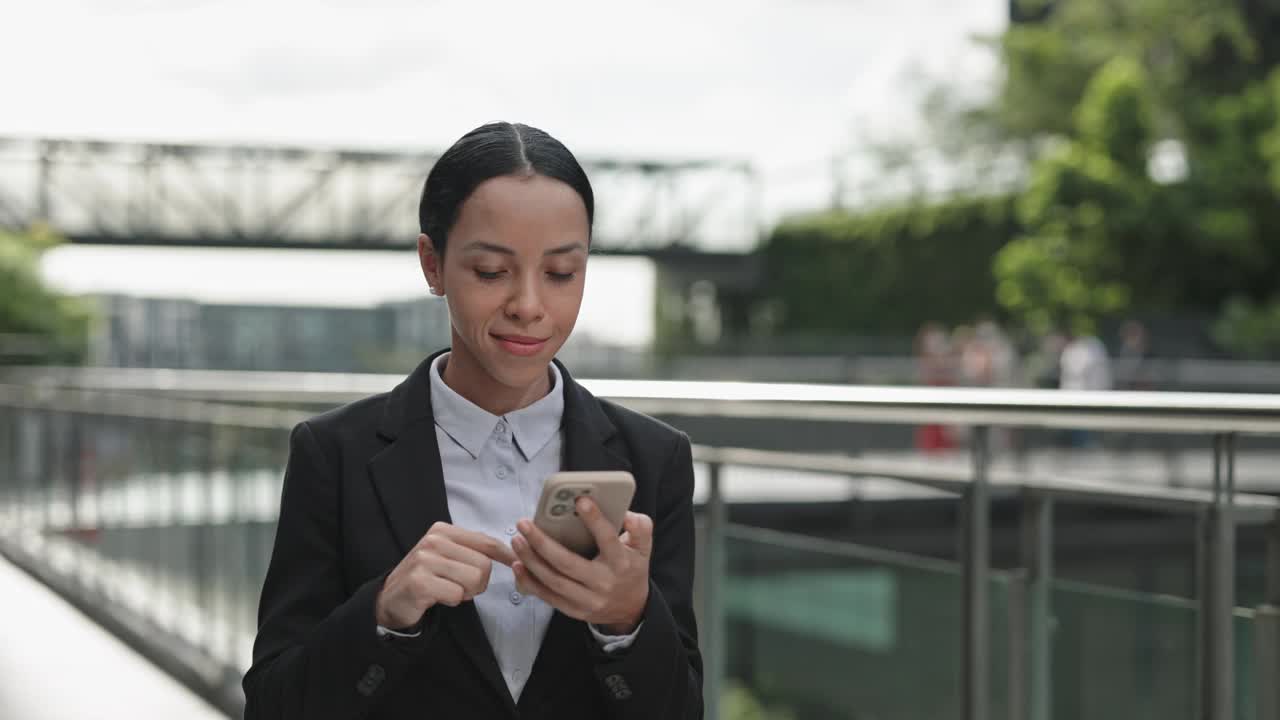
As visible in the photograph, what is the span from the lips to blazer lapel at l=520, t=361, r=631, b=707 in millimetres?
96

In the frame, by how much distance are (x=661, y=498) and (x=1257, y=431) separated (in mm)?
1679

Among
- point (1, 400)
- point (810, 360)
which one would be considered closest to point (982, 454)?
point (1, 400)

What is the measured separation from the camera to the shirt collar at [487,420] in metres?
1.88

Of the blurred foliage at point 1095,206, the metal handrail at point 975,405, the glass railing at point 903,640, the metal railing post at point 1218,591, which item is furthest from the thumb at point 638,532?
the blurred foliage at point 1095,206

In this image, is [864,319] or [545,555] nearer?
[545,555]

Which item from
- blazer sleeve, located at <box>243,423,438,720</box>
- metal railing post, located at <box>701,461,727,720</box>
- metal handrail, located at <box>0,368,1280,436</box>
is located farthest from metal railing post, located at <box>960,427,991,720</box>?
blazer sleeve, located at <box>243,423,438,720</box>

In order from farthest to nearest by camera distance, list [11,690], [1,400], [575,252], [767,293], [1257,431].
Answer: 1. [767,293]
2. [1,400]
3. [11,690]
4. [1257,431]
5. [575,252]

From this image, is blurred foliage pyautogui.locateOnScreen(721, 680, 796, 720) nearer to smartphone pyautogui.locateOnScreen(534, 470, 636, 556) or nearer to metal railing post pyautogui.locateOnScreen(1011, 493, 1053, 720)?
metal railing post pyautogui.locateOnScreen(1011, 493, 1053, 720)

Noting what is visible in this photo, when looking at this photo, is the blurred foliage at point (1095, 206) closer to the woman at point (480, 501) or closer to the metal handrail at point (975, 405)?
the metal handrail at point (975, 405)

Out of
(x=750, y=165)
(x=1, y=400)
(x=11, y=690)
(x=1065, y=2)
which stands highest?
(x=1065, y=2)

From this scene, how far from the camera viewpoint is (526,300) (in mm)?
1796

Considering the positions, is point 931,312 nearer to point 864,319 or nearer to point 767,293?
point 864,319

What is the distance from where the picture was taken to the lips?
183cm

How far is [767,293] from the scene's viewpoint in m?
42.4
